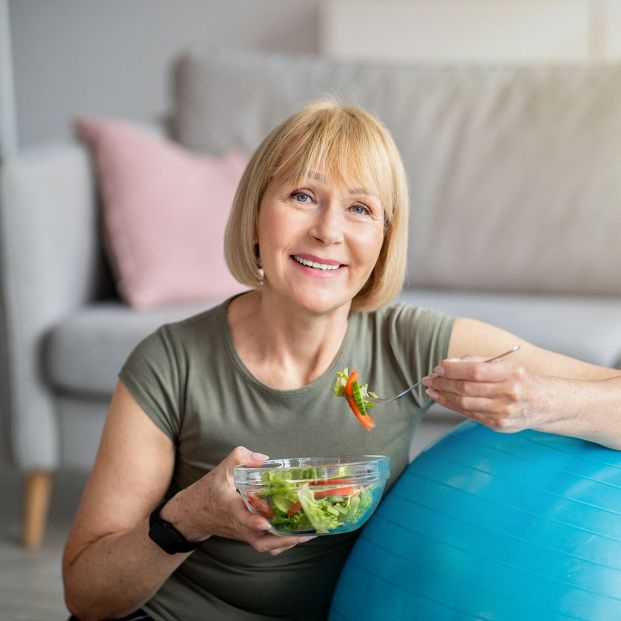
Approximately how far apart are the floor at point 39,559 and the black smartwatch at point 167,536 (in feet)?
3.66

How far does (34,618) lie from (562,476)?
146cm

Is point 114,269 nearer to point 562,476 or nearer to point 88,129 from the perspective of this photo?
point 88,129

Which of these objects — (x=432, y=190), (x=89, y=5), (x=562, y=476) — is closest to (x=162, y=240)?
(x=432, y=190)

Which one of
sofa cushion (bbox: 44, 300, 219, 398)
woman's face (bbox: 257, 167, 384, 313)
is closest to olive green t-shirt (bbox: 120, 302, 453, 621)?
woman's face (bbox: 257, 167, 384, 313)

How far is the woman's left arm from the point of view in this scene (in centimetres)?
121

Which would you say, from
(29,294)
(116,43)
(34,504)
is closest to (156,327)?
(29,294)

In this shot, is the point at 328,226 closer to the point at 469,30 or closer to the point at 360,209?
the point at 360,209

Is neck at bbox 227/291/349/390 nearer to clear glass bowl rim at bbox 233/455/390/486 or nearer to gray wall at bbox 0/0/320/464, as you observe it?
clear glass bowl rim at bbox 233/455/390/486

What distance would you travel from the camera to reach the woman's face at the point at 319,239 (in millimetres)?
1444

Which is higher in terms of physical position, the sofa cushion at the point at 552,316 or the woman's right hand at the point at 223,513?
the woman's right hand at the point at 223,513

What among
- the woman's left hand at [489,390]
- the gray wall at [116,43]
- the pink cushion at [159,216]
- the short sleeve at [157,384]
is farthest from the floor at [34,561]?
the gray wall at [116,43]

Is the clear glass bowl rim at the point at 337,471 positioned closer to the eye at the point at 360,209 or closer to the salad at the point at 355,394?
the salad at the point at 355,394

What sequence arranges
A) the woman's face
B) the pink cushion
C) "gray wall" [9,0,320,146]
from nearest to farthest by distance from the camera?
1. the woman's face
2. the pink cushion
3. "gray wall" [9,0,320,146]

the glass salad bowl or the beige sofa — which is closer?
the glass salad bowl
